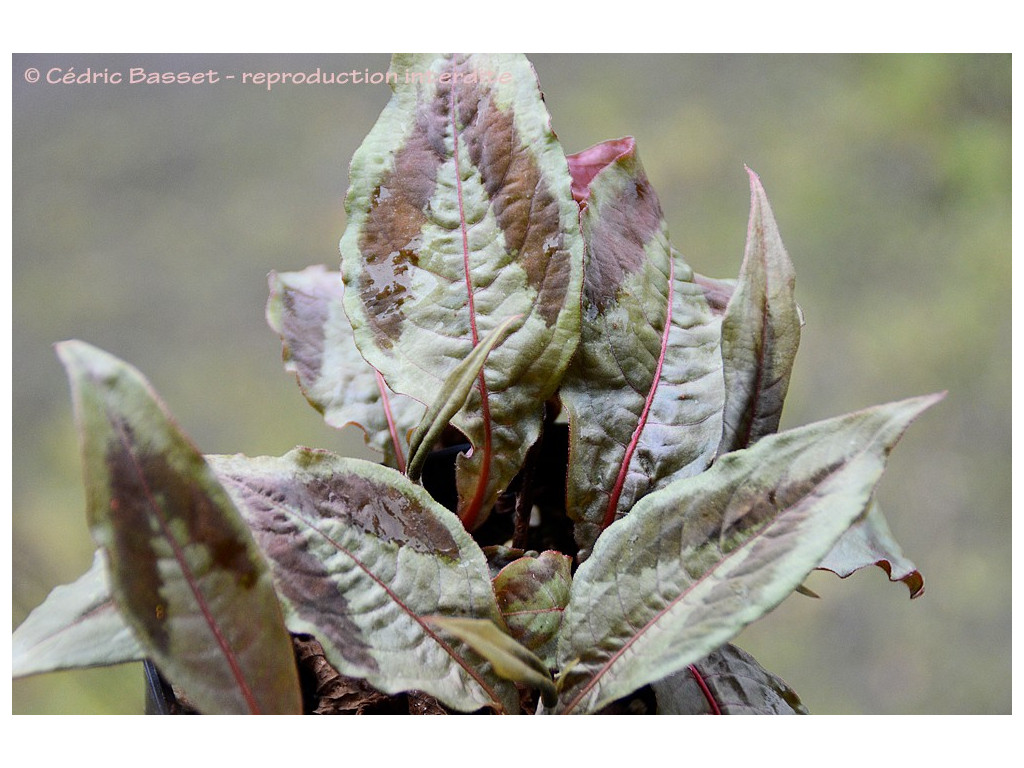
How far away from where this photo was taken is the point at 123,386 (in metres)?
0.25

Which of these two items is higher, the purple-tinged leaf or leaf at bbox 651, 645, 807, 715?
the purple-tinged leaf

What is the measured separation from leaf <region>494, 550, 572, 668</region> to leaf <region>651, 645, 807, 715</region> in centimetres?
5

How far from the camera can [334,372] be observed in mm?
466

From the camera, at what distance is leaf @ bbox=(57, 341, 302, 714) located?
25 cm

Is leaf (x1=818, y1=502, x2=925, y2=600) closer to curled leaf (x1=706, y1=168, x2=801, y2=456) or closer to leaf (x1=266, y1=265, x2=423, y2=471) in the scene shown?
curled leaf (x1=706, y1=168, x2=801, y2=456)

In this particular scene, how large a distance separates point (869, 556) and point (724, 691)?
0.28ft

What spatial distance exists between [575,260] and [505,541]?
0.55ft

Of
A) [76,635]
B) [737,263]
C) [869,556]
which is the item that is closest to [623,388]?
[869,556]

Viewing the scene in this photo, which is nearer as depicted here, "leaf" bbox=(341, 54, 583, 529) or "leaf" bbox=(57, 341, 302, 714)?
"leaf" bbox=(57, 341, 302, 714)

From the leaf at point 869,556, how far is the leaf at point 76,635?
28 cm

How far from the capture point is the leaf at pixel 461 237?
364 mm

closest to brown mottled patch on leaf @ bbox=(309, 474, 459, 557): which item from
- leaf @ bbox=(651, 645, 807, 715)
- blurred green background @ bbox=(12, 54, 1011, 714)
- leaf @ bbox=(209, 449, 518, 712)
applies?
leaf @ bbox=(209, 449, 518, 712)

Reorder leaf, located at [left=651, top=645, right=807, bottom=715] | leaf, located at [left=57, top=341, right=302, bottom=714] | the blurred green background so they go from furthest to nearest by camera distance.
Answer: the blurred green background → leaf, located at [left=651, top=645, right=807, bottom=715] → leaf, located at [left=57, top=341, right=302, bottom=714]
